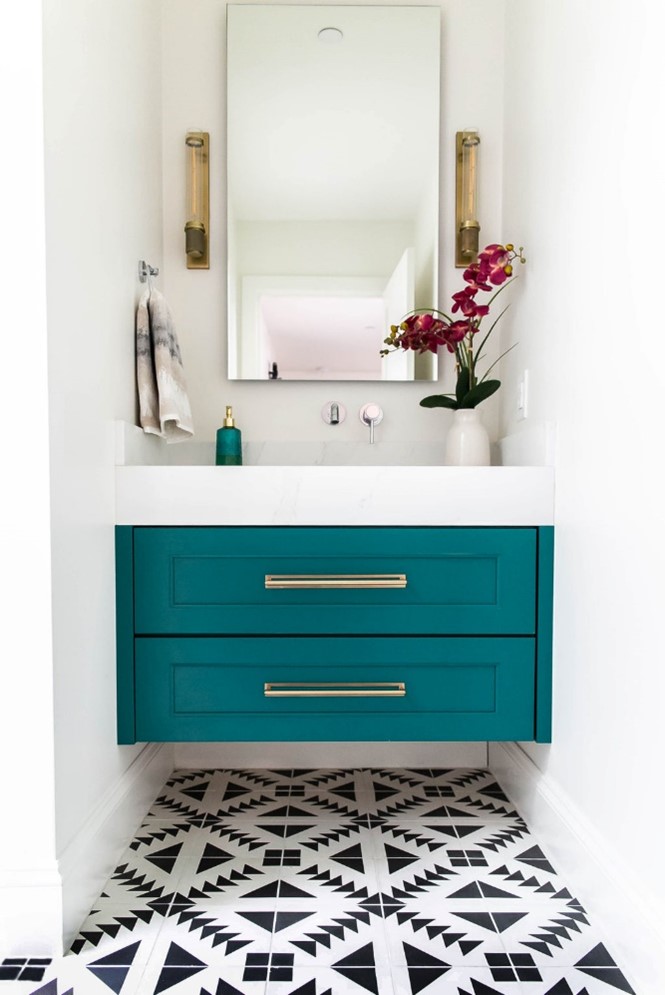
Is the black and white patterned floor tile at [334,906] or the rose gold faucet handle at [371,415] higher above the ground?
the rose gold faucet handle at [371,415]

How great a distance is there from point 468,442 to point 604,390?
1.80ft

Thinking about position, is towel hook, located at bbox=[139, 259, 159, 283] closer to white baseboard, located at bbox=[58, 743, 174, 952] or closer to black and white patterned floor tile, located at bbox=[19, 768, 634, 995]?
white baseboard, located at bbox=[58, 743, 174, 952]

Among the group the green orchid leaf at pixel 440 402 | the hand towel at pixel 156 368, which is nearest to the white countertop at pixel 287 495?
the hand towel at pixel 156 368

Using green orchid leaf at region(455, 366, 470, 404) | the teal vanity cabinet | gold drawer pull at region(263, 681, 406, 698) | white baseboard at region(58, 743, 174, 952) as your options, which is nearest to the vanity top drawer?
the teal vanity cabinet

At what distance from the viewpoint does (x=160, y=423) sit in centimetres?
179

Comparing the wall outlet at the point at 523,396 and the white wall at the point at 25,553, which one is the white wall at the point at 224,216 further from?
the white wall at the point at 25,553

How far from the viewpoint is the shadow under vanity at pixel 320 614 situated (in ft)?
5.13

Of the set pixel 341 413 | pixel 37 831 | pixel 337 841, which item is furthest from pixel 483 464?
pixel 37 831

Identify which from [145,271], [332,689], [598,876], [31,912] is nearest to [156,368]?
[145,271]

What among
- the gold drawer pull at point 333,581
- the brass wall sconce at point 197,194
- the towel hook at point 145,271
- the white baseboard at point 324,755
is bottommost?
the white baseboard at point 324,755

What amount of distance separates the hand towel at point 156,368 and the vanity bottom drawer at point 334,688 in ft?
1.77

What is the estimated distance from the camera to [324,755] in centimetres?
206

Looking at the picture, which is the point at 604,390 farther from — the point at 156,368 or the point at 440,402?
the point at 156,368

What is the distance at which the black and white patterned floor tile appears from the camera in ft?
3.74
